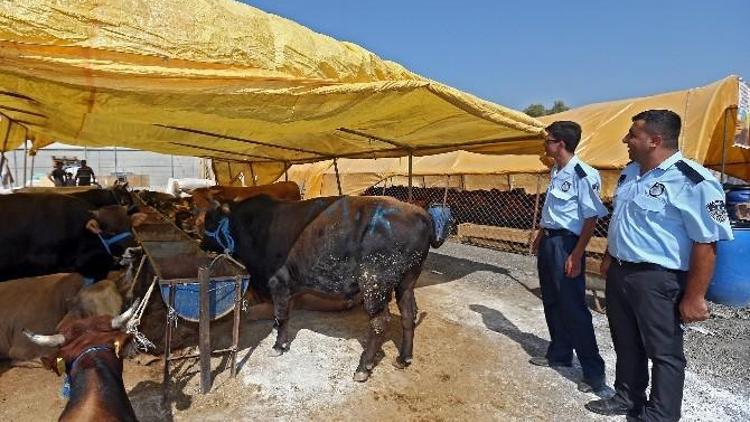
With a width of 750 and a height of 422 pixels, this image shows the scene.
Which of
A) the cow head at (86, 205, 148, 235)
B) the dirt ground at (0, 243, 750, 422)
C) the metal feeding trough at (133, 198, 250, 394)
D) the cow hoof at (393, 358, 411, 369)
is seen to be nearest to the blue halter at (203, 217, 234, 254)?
the metal feeding trough at (133, 198, 250, 394)

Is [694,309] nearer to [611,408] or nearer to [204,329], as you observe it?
[611,408]

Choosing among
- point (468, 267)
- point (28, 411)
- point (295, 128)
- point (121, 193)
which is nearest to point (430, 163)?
point (468, 267)

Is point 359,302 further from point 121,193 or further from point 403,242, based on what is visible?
point 121,193

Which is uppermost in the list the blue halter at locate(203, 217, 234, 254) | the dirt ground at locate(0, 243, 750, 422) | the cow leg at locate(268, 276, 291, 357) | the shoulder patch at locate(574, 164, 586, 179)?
the shoulder patch at locate(574, 164, 586, 179)

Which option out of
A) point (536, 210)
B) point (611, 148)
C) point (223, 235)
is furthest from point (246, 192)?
point (611, 148)

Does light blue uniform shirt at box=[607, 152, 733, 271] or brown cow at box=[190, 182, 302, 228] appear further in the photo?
brown cow at box=[190, 182, 302, 228]

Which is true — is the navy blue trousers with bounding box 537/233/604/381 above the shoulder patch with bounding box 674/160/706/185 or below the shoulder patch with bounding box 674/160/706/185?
below

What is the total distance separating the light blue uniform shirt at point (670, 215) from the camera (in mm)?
2703

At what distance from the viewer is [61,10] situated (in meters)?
2.20

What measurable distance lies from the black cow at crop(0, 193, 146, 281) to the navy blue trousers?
509 cm

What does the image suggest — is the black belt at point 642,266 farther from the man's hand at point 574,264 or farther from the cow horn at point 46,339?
the cow horn at point 46,339

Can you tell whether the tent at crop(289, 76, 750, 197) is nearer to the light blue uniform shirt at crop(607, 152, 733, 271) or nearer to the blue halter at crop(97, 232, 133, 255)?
the light blue uniform shirt at crop(607, 152, 733, 271)

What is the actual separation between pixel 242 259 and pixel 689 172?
462 centimetres

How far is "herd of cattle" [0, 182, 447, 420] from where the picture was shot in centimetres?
427
